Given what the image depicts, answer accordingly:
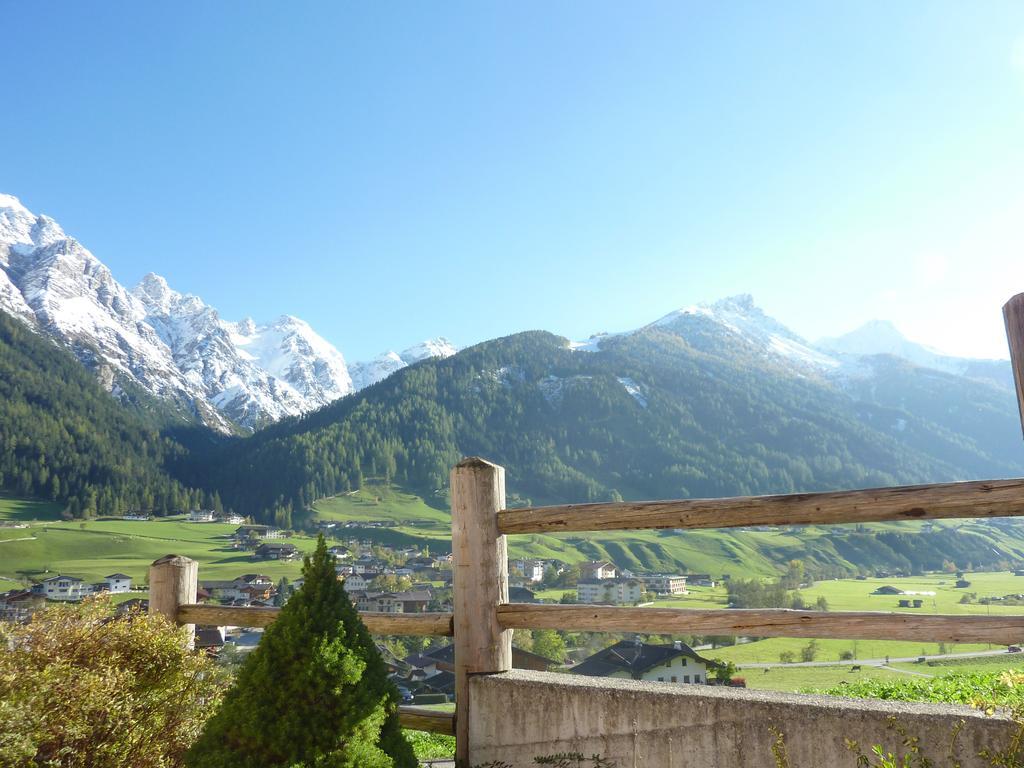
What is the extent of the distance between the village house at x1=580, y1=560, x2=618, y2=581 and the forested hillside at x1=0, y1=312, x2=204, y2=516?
103 m

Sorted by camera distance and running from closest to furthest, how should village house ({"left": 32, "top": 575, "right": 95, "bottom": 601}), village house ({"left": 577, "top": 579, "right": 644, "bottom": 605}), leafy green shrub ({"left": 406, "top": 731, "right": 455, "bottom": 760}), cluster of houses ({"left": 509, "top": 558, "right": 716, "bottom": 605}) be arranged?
leafy green shrub ({"left": 406, "top": 731, "right": 455, "bottom": 760}) → village house ({"left": 32, "top": 575, "right": 95, "bottom": 601}) → village house ({"left": 577, "top": 579, "right": 644, "bottom": 605}) → cluster of houses ({"left": 509, "top": 558, "right": 716, "bottom": 605})

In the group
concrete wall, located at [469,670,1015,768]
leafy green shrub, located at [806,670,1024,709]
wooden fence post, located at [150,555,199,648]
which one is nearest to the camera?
concrete wall, located at [469,670,1015,768]

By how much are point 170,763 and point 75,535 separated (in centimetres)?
14153

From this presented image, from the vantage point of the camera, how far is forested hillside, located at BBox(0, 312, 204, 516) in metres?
154

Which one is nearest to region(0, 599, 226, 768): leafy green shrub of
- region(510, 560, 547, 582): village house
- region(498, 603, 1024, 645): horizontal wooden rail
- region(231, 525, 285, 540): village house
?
region(498, 603, 1024, 645): horizontal wooden rail

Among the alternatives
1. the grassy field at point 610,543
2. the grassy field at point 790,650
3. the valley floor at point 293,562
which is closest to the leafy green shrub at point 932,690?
the grassy field at point 790,650

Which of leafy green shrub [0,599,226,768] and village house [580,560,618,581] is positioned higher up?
leafy green shrub [0,599,226,768]

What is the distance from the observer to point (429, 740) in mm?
10648

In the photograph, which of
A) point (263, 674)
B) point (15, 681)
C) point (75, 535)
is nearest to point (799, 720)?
point (263, 674)

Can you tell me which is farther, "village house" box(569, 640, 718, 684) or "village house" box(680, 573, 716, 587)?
"village house" box(680, 573, 716, 587)

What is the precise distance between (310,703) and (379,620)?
1.32 metres

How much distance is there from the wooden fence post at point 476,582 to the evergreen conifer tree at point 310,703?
2.25ft

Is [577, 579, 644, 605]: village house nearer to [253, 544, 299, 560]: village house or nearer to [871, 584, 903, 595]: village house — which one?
[871, 584, 903, 595]: village house

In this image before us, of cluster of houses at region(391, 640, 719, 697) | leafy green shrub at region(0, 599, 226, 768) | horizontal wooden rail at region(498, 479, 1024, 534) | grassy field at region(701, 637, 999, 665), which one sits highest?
horizontal wooden rail at region(498, 479, 1024, 534)
